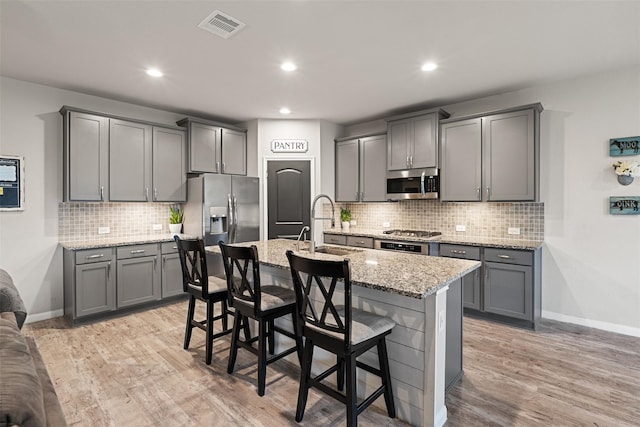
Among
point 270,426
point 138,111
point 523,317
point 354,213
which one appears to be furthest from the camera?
point 354,213

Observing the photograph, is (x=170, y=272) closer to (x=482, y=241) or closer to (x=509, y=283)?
→ (x=482, y=241)

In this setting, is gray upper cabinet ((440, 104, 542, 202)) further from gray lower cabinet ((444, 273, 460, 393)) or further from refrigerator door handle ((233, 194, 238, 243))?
refrigerator door handle ((233, 194, 238, 243))

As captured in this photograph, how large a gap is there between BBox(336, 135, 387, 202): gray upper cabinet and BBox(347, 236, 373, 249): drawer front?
0.72 m

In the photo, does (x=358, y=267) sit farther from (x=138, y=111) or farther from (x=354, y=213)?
(x=138, y=111)

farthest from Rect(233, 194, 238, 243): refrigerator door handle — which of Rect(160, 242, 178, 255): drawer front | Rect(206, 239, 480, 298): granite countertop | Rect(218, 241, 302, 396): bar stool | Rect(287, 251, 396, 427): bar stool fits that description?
Rect(287, 251, 396, 427): bar stool

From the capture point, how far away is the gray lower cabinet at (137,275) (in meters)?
3.95

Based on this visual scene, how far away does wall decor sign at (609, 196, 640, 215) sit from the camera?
332 cm

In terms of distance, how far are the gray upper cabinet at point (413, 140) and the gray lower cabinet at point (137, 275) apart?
348 centimetres

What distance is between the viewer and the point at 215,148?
16.7ft

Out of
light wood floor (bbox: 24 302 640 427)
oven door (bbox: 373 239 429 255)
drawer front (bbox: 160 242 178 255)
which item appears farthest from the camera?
drawer front (bbox: 160 242 178 255)

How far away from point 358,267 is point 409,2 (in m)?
1.87

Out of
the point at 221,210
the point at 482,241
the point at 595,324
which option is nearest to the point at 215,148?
the point at 221,210

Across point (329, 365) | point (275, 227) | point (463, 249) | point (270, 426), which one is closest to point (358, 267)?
point (329, 365)

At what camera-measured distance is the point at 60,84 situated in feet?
12.4
